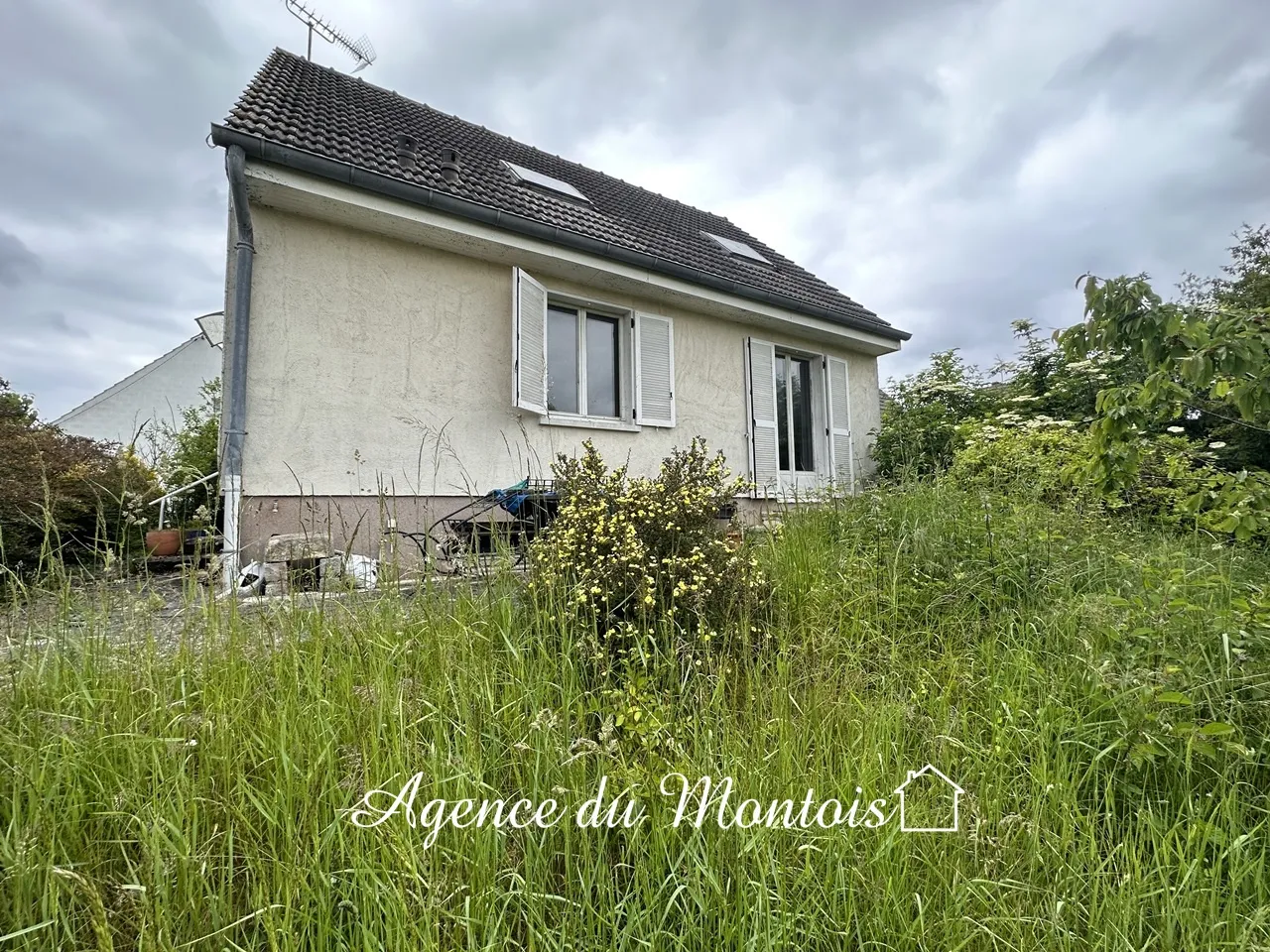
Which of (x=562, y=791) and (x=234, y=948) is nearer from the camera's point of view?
(x=234, y=948)

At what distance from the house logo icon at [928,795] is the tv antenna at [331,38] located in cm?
1140

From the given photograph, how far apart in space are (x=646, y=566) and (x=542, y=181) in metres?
6.95

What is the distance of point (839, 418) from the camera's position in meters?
8.38

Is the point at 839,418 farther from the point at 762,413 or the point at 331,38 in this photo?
the point at 331,38

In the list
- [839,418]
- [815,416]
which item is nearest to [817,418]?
[815,416]

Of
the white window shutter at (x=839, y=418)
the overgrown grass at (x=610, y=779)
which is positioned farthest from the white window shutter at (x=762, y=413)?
the overgrown grass at (x=610, y=779)

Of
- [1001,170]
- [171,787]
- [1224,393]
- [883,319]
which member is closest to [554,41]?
[883,319]

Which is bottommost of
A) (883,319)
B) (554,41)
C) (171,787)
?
(171,787)

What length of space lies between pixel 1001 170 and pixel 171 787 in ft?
40.5

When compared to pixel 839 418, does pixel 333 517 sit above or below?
below

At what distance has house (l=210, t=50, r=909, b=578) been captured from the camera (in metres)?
4.42

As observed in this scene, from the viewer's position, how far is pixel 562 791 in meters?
1.38

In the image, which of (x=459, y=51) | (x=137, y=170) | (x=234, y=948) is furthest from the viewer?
(x=137, y=170)

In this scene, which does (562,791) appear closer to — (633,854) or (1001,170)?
(633,854)
